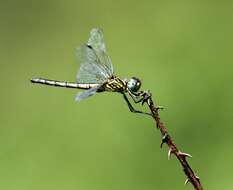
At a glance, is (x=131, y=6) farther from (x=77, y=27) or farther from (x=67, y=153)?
(x=67, y=153)

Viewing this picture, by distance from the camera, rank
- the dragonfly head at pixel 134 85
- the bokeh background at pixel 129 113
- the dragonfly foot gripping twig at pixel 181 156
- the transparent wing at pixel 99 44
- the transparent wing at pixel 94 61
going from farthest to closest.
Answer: the bokeh background at pixel 129 113
the transparent wing at pixel 99 44
the transparent wing at pixel 94 61
the dragonfly head at pixel 134 85
the dragonfly foot gripping twig at pixel 181 156

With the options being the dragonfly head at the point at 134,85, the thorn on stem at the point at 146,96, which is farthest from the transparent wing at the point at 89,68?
the thorn on stem at the point at 146,96

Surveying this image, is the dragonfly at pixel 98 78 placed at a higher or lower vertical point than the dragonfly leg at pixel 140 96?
higher

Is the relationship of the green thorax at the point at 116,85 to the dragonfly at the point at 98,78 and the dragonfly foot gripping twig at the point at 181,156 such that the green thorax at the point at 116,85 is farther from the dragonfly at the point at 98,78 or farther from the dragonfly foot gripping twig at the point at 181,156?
the dragonfly foot gripping twig at the point at 181,156

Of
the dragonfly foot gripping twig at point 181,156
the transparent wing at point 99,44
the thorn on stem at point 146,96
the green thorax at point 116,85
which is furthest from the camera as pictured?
the transparent wing at point 99,44

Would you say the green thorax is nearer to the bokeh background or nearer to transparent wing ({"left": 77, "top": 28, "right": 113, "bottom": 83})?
transparent wing ({"left": 77, "top": 28, "right": 113, "bottom": 83})
